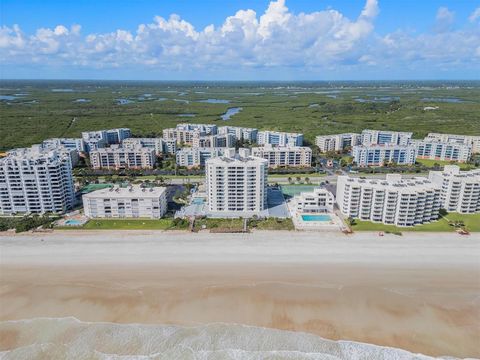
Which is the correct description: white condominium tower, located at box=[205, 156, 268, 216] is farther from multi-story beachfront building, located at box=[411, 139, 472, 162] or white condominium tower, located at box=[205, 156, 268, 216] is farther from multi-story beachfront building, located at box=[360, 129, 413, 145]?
multi-story beachfront building, located at box=[411, 139, 472, 162]

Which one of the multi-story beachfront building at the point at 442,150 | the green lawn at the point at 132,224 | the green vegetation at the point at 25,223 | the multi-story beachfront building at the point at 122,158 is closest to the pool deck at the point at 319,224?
the green lawn at the point at 132,224

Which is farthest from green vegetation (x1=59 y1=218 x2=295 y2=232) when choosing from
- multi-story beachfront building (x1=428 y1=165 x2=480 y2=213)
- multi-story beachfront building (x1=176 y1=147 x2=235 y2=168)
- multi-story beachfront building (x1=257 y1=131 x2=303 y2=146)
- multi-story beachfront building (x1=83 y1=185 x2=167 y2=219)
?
multi-story beachfront building (x1=257 y1=131 x2=303 y2=146)

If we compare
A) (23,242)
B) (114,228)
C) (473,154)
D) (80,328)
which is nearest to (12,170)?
(23,242)

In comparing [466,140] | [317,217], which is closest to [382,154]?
[466,140]

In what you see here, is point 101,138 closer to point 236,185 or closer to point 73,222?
point 73,222

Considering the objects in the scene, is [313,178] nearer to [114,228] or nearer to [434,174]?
→ [434,174]

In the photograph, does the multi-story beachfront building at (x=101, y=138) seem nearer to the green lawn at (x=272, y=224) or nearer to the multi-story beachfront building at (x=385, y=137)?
the green lawn at (x=272, y=224)

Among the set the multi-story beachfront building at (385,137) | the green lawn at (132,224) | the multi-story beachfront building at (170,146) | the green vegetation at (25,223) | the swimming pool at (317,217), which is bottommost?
the green lawn at (132,224)

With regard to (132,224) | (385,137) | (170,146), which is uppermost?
(385,137)
